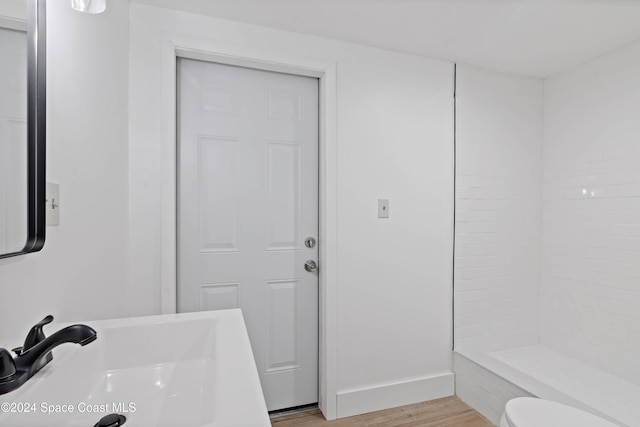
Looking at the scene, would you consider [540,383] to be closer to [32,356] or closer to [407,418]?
[407,418]

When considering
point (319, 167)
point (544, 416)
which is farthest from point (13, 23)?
point (544, 416)

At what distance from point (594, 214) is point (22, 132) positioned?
9.40 ft

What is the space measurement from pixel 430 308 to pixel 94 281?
1.88 m

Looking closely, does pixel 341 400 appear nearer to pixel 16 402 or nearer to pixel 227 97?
pixel 16 402

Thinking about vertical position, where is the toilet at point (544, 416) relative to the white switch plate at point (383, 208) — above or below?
below

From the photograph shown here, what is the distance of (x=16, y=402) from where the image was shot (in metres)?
0.59

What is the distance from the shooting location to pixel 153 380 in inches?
37.5

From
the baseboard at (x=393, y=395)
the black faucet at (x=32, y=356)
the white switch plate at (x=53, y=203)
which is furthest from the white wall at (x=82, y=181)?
the baseboard at (x=393, y=395)

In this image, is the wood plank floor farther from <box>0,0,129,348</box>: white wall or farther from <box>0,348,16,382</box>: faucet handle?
<box>0,348,16,382</box>: faucet handle

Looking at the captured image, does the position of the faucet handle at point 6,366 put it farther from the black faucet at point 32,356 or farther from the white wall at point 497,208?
the white wall at point 497,208

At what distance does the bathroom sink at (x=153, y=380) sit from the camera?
604 mm

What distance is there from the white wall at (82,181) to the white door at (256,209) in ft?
1.13

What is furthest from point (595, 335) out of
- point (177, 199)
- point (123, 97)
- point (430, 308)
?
point (123, 97)

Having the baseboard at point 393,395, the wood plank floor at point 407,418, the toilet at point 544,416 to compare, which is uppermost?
the toilet at point 544,416
